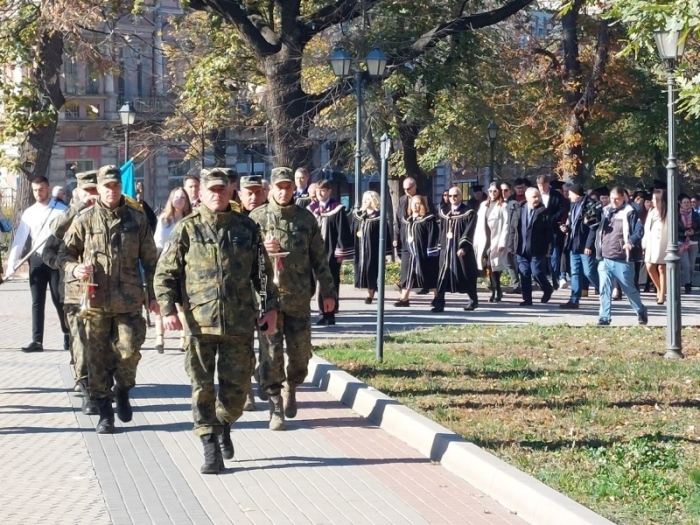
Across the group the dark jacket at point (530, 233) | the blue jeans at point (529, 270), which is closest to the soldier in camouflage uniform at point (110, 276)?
the dark jacket at point (530, 233)

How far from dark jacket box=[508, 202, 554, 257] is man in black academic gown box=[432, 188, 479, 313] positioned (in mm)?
785

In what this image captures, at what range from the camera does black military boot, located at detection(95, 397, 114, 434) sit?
1011cm

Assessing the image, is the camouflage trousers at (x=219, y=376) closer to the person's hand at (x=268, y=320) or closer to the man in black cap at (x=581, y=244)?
the person's hand at (x=268, y=320)

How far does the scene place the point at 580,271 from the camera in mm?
20453

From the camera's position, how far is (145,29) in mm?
60156

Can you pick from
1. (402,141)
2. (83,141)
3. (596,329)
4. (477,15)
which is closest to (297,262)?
(596,329)

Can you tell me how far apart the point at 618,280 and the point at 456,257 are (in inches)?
127

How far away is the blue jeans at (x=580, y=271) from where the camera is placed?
65.8ft

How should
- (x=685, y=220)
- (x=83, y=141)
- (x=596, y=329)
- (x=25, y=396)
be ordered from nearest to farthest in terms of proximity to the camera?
(x=25, y=396) < (x=596, y=329) < (x=685, y=220) < (x=83, y=141)

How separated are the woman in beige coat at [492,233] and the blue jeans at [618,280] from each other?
3690 millimetres

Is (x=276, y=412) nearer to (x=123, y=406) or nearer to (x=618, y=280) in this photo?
(x=123, y=406)

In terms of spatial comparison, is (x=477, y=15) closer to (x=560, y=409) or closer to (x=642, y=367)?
(x=642, y=367)

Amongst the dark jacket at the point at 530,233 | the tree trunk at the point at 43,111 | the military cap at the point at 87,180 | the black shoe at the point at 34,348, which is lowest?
the black shoe at the point at 34,348

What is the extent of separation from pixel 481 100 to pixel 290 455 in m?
29.8
